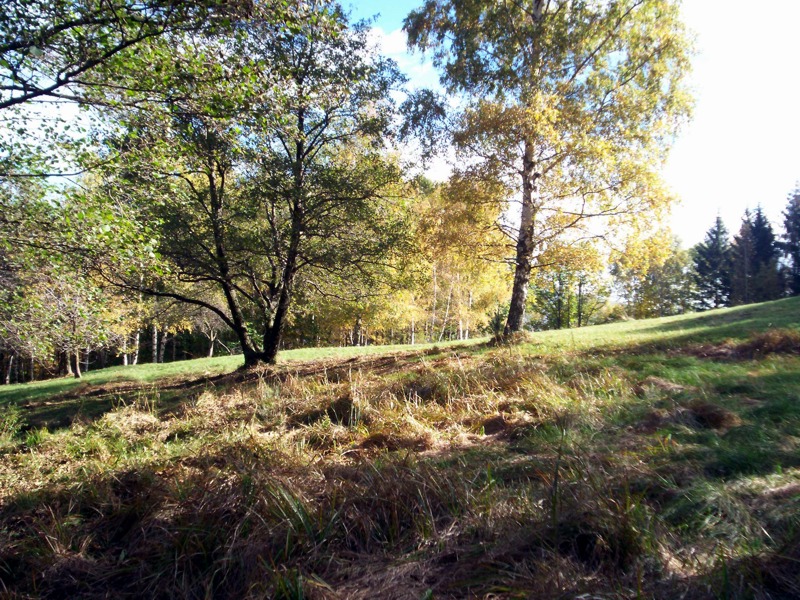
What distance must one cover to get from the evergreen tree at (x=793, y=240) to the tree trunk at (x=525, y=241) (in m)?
37.3

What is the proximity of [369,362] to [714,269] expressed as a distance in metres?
47.7

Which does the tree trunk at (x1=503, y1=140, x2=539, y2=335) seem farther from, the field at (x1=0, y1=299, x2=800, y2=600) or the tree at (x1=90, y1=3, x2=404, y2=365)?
the field at (x1=0, y1=299, x2=800, y2=600)

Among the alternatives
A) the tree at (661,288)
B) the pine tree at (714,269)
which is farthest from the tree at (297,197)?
the pine tree at (714,269)

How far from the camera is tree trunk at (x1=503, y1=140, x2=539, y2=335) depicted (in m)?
12.4

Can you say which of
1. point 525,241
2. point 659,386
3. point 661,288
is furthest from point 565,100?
point 661,288

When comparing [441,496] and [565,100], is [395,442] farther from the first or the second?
[565,100]

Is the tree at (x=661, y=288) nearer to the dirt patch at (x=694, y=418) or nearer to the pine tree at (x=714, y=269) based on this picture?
the pine tree at (x=714, y=269)

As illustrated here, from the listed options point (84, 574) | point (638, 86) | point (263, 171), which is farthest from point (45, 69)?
point (638, 86)

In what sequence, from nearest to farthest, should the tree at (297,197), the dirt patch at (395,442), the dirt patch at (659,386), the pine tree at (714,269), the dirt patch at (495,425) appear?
the dirt patch at (395,442)
the dirt patch at (495,425)
the dirt patch at (659,386)
the tree at (297,197)
the pine tree at (714,269)

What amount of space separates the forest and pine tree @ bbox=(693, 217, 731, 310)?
38.2 m

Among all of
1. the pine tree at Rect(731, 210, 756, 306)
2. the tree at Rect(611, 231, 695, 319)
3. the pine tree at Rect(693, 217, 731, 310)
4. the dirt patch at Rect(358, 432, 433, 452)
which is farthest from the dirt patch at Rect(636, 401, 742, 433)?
the pine tree at Rect(693, 217, 731, 310)

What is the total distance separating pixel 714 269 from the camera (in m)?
46.8

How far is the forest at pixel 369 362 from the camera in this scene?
10.3ft

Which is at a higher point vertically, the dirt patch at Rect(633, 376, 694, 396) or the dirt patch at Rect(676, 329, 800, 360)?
the dirt patch at Rect(676, 329, 800, 360)
